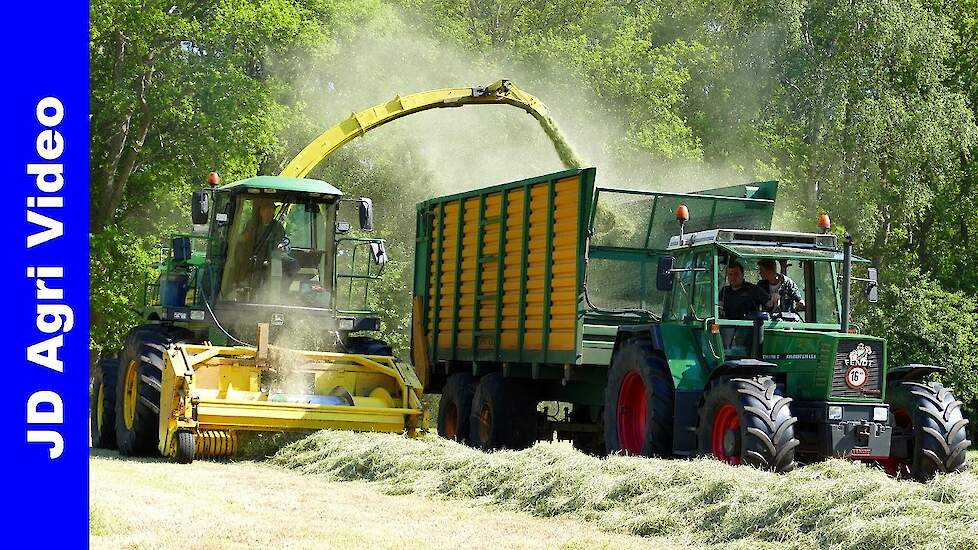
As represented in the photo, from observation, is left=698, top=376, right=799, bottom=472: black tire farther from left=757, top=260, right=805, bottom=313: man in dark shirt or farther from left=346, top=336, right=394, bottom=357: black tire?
left=346, top=336, right=394, bottom=357: black tire

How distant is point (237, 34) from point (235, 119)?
160 centimetres

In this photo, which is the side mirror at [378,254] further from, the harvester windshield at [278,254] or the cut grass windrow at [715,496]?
the cut grass windrow at [715,496]

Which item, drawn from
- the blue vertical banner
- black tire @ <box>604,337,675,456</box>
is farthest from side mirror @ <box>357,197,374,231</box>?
the blue vertical banner

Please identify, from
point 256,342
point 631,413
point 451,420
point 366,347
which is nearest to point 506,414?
point 451,420

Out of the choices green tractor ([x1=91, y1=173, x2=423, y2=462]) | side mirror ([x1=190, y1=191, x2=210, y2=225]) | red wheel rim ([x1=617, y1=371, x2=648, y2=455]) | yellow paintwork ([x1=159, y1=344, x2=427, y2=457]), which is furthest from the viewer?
side mirror ([x1=190, y1=191, x2=210, y2=225])

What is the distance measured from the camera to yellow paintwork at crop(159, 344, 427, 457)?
14406 mm

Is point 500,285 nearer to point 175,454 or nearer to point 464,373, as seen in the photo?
point 464,373

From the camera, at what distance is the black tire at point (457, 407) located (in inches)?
672

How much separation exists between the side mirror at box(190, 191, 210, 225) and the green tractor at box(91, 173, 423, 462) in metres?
0.02

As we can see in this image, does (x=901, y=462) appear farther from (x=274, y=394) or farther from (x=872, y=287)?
(x=274, y=394)

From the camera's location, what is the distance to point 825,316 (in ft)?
40.7

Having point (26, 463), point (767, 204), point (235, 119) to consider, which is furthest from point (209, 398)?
point (235, 119)

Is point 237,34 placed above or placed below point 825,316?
above

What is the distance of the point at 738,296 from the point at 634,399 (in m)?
1.49
